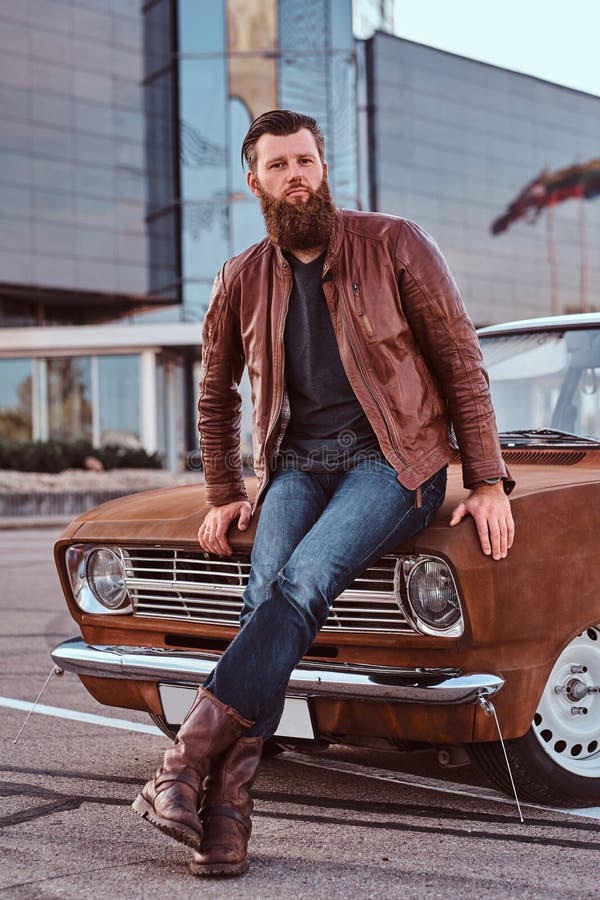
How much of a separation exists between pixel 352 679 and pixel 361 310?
1066mm

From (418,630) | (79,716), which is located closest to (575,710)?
(418,630)

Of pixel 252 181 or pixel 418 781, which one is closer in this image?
pixel 252 181

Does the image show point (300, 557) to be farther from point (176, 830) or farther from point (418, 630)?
point (176, 830)

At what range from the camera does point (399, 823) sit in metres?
3.58

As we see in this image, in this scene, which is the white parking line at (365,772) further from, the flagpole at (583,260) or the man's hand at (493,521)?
the flagpole at (583,260)

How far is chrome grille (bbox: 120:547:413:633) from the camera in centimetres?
352

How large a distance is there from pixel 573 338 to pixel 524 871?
2.39 metres

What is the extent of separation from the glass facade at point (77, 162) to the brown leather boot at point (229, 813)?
→ 1427 inches

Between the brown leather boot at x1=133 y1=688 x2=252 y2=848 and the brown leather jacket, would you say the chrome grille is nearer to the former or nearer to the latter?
the brown leather jacket

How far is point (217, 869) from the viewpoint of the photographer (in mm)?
3061

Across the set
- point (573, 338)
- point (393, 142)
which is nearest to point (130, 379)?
point (393, 142)

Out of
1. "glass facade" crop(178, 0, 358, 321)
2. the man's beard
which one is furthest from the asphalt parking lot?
"glass facade" crop(178, 0, 358, 321)

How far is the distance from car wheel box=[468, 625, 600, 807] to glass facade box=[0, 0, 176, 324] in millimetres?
35748

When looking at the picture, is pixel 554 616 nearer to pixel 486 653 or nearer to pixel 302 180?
pixel 486 653
